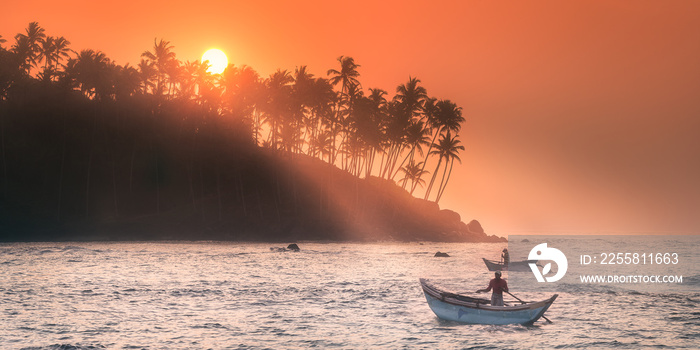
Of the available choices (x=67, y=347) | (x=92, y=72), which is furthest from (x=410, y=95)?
(x=67, y=347)

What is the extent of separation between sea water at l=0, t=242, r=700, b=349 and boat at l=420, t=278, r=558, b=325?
1.87 feet

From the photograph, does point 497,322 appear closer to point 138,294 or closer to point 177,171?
point 138,294

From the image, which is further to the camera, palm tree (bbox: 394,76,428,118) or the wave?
palm tree (bbox: 394,76,428,118)

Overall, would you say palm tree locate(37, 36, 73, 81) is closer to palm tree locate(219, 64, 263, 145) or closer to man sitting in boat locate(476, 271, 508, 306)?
palm tree locate(219, 64, 263, 145)

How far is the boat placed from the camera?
34.4m

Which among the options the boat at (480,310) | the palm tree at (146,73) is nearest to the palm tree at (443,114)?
the palm tree at (146,73)

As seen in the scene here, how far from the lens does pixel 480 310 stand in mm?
34438

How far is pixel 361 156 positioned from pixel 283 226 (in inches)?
1282

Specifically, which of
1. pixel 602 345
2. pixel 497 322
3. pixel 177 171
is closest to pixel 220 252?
pixel 177 171

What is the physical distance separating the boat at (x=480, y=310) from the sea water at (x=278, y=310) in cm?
57

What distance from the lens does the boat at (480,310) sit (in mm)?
34438

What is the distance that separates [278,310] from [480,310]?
1184cm

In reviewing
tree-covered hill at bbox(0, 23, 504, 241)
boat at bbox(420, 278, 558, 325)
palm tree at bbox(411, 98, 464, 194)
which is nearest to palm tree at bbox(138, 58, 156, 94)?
tree-covered hill at bbox(0, 23, 504, 241)

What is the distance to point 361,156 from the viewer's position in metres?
144
